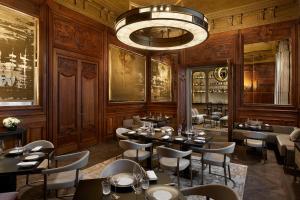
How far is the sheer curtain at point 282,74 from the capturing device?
→ 6162mm

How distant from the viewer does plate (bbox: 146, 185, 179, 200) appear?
1.62 metres

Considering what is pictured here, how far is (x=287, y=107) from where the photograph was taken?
6035 mm

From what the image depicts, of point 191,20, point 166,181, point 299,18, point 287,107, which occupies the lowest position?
point 166,181

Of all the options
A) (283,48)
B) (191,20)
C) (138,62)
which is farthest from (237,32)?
(191,20)

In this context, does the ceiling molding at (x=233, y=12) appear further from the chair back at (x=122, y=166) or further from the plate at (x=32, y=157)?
the chair back at (x=122, y=166)

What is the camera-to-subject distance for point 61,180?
2.64 metres

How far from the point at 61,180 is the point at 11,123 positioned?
2.30 m

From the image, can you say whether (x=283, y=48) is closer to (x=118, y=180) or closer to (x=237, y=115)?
(x=237, y=115)

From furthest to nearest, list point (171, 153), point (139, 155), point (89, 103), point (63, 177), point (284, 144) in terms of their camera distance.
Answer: point (89, 103) → point (284, 144) → point (139, 155) → point (171, 153) → point (63, 177)

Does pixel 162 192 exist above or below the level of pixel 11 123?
below

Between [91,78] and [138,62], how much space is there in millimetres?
2627

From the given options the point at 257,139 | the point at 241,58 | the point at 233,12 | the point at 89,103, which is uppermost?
the point at 233,12

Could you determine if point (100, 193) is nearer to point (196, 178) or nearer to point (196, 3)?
point (196, 178)

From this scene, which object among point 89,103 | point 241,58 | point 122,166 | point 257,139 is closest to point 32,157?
point 122,166
